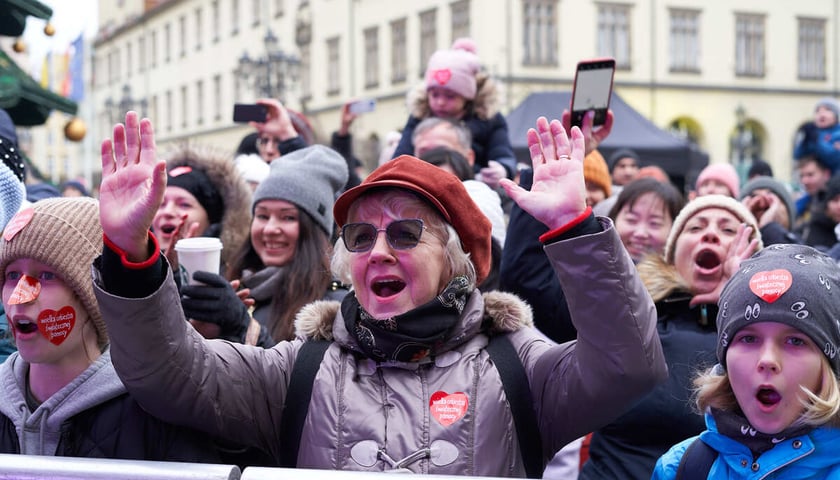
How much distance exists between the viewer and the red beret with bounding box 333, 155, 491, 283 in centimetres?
275

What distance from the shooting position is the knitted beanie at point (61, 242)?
8.70ft

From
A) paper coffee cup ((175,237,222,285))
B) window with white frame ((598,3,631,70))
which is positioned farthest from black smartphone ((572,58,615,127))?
window with white frame ((598,3,631,70))

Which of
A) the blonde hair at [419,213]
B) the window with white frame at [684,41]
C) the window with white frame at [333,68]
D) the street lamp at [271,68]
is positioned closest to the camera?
the blonde hair at [419,213]

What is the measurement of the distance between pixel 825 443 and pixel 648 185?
2.52 metres

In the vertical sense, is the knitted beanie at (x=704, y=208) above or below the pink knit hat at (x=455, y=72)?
below

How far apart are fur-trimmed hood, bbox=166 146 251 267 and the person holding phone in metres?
1.39

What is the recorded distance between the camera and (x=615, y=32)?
33.6 metres

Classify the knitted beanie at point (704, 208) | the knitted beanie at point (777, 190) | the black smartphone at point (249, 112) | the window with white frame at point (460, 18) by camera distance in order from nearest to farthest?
the knitted beanie at point (704, 208)
the black smartphone at point (249, 112)
the knitted beanie at point (777, 190)
the window with white frame at point (460, 18)

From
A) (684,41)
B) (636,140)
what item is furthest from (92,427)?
(684,41)

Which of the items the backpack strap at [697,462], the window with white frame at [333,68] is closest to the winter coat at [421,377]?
the backpack strap at [697,462]

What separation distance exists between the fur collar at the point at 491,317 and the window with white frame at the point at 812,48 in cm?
3676

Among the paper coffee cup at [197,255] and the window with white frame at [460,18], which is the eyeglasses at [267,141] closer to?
the paper coffee cup at [197,255]

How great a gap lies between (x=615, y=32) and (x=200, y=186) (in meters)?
30.6

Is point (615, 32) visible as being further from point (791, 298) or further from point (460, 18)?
point (791, 298)
